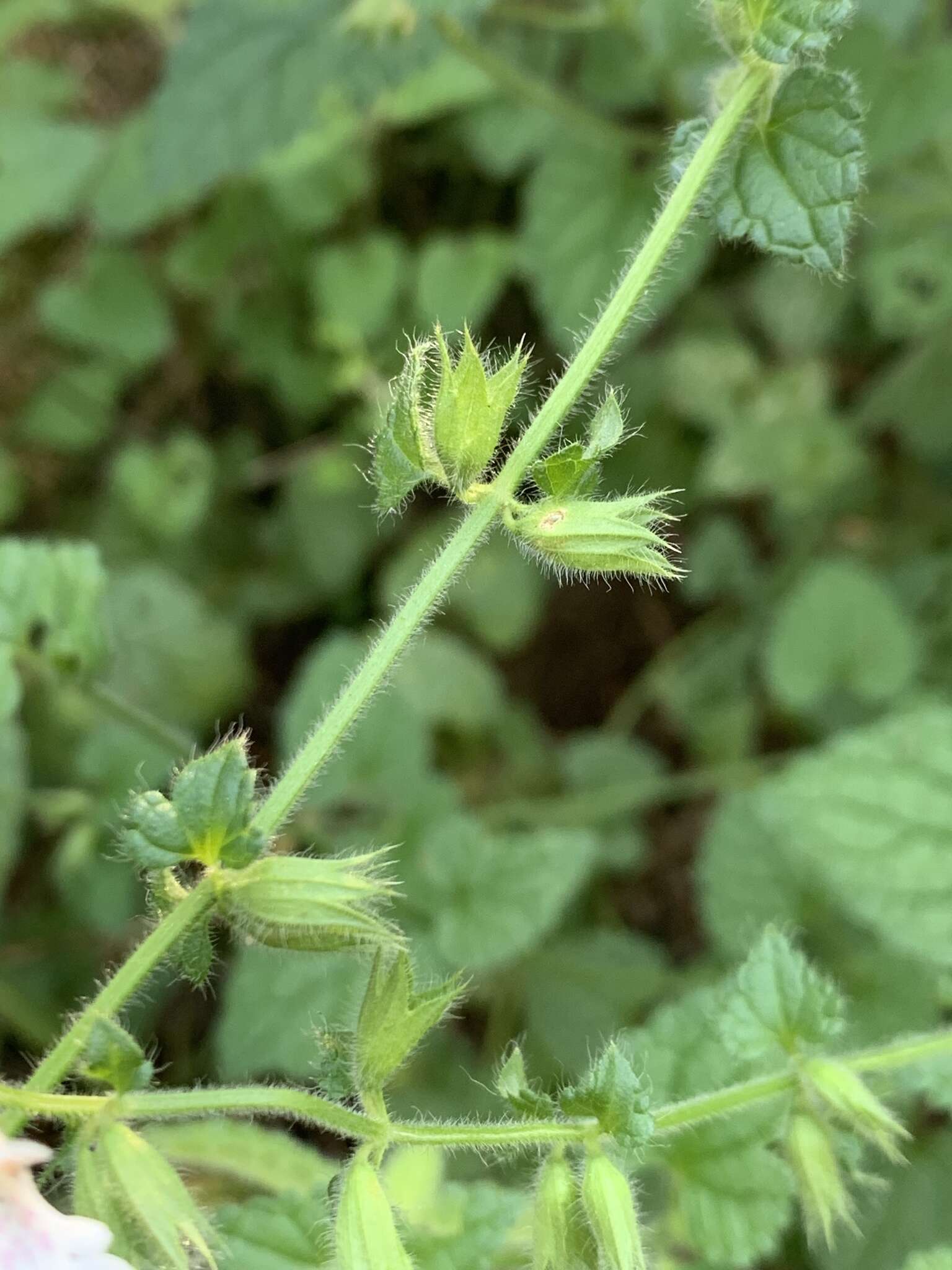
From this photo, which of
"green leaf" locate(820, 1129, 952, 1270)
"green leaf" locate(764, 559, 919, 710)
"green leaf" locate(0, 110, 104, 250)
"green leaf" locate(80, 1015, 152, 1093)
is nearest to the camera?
"green leaf" locate(80, 1015, 152, 1093)

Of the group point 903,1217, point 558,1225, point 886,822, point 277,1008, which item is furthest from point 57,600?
point 903,1217

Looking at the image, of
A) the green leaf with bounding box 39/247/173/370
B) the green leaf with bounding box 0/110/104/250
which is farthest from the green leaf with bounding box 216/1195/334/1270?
the green leaf with bounding box 0/110/104/250

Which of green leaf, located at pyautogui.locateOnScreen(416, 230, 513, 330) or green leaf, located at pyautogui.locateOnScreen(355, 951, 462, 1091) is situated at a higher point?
green leaf, located at pyautogui.locateOnScreen(416, 230, 513, 330)

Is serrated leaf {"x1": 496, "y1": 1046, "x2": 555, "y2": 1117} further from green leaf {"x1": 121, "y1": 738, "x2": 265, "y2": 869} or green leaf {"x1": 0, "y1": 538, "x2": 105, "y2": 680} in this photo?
green leaf {"x1": 0, "y1": 538, "x2": 105, "y2": 680}

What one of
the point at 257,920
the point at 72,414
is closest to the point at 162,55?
the point at 72,414

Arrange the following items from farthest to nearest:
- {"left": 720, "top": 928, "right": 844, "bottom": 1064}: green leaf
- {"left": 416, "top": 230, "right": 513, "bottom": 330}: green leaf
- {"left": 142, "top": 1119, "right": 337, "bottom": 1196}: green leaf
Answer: {"left": 416, "top": 230, "right": 513, "bottom": 330}: green leaf → {"left": 142, "top": 1119, "right": 337, "bottom": 1196}: green leaf → {"left": 720, "top": 928, "right": 844, "bottom": 1064}: green leaf
